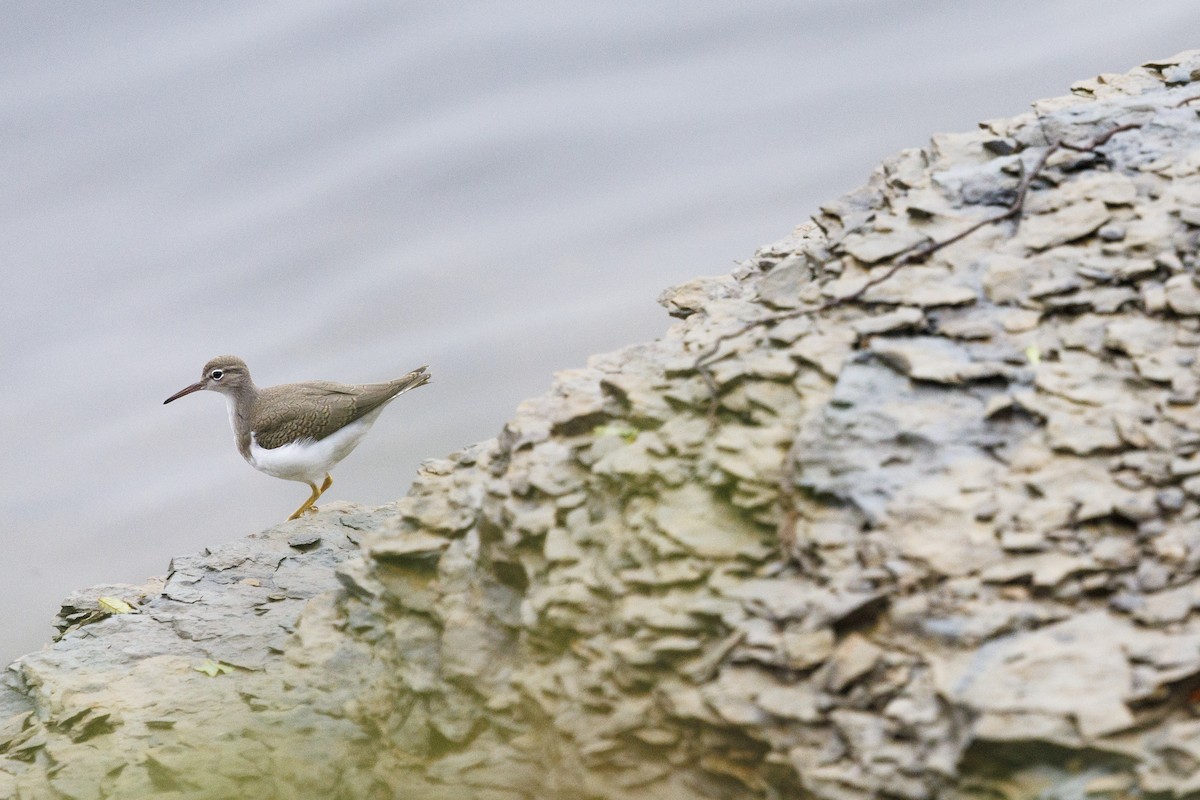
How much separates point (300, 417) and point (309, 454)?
0.35 meters

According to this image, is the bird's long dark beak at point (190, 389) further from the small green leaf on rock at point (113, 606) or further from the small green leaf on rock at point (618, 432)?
the small green leaf on rock at point (618, 432)

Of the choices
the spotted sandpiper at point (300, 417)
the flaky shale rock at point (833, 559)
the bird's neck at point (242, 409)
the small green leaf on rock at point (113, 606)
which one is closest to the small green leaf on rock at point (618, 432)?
the flaky shale rock at point (833, 559)

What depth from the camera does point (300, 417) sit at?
1021 centimetres

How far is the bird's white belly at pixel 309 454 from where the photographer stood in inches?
404

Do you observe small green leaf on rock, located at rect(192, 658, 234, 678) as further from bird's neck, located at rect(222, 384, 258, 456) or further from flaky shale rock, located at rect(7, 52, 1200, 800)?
bird's neck, located at rect(222, 384, 258, 456)

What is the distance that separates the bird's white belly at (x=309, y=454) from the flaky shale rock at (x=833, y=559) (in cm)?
367

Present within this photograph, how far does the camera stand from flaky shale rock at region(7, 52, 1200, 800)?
13.2ft

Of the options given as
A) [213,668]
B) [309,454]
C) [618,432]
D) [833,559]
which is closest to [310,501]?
[309,454]

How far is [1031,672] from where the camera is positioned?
12.7 ft

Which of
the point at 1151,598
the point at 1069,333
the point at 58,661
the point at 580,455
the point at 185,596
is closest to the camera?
the point at 1151,598

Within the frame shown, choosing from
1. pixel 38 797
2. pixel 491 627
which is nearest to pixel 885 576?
pixel 491 627

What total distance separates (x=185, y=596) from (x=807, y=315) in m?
5.05

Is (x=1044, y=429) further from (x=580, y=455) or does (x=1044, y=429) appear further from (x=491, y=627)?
(x=491, y=627)

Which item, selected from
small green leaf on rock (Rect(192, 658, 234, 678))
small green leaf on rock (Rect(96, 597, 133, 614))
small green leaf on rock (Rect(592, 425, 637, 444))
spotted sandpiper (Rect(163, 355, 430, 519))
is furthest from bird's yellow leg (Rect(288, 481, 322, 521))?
small green leaf on rock (Rect(592, 425, 637, 444))
